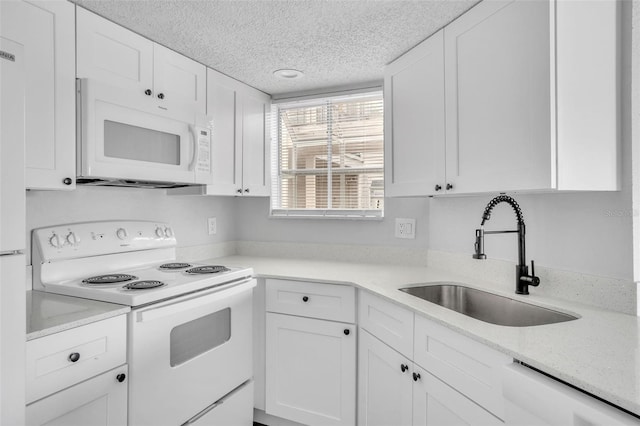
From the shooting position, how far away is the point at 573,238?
151 cm

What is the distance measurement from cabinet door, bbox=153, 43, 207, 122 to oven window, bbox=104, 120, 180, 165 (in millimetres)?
140

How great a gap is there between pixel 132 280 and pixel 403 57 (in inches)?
70.6

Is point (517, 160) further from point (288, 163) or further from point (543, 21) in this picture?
point (288, 163)

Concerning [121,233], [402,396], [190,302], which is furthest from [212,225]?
[402,396]

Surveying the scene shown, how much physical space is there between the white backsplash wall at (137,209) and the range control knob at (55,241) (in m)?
0.07

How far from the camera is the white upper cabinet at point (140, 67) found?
164 cm

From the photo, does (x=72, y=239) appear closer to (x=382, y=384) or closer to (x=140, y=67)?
(x=140, y=67)

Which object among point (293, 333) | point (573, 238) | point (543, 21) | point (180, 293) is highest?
point (543, 21)

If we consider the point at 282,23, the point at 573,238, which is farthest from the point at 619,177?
the point at 282,23

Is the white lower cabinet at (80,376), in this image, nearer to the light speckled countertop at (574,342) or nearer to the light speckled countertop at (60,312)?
the light speckled countertop at (60,312)

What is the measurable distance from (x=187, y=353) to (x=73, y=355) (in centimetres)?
56

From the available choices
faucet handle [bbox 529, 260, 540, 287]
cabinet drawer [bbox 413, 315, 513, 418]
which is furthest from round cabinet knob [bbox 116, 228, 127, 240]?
faucet handle [bbox 529, 260, 540, 287]

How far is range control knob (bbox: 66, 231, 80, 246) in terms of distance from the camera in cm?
181

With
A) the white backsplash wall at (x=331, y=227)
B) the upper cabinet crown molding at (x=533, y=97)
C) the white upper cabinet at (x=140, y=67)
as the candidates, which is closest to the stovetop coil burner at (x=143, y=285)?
the white upper cabinet at (x=140, y=67)
